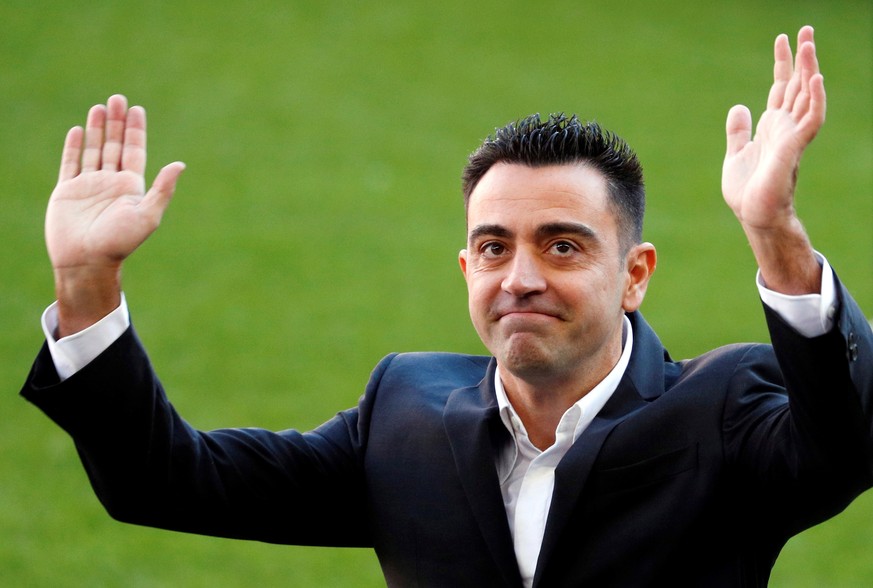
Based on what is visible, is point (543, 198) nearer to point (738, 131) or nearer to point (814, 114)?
point (738, 131)

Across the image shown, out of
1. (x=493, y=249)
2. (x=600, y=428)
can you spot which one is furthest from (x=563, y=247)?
(x=600, y=428)

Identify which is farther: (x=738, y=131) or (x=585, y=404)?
(x=585, y=404)

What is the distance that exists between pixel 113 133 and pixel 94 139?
43 millimetres

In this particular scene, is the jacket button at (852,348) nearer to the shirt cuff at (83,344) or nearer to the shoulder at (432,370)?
the shoulder at (432,370)

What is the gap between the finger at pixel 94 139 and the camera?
3297mm

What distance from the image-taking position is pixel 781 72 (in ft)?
10.1

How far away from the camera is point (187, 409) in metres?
9.58

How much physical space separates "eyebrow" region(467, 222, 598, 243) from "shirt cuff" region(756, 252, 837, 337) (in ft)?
1.86

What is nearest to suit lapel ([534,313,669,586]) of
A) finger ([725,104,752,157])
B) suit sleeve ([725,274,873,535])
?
suit sleeve ([725,274,873,535])

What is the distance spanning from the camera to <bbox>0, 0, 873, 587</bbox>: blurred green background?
28.3ft

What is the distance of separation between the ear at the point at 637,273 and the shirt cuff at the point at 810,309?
64cm

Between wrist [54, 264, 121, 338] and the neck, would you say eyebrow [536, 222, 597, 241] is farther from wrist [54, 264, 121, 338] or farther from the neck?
wrist [54, 264, 121, 338]

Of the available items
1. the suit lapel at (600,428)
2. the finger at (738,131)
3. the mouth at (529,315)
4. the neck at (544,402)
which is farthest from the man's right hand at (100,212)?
the finger at (738,131)

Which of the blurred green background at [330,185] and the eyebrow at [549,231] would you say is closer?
the eyebrow at [549,231]
